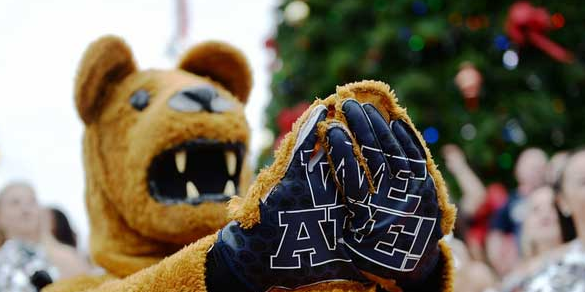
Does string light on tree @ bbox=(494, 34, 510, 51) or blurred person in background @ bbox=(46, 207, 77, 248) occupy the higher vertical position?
string light on tree @ bbox=(494, 34, 510, 51)

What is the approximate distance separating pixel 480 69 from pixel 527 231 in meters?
3.45

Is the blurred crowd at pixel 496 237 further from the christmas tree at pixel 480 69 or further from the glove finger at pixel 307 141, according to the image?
the christmas tree at pixel 480 69

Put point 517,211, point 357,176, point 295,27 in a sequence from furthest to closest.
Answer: point 295,27 → point 517,211 → point 357,176

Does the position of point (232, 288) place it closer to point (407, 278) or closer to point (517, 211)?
point (407, 278)

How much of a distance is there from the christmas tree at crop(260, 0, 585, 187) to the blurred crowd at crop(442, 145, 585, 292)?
1132mm

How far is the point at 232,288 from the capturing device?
54.0 inches

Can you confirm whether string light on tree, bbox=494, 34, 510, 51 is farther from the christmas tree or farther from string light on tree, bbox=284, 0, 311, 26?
string light on tree, bbox=284, 0, 311, 26

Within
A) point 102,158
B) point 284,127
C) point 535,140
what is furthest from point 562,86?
point 102,158

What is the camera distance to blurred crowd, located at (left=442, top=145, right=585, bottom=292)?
2.79 meters

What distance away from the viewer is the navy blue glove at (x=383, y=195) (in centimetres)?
132

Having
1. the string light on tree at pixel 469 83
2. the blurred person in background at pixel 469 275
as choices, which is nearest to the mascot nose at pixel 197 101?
the blurred person in background at pixel 469 275

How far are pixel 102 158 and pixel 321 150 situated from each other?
0.95m

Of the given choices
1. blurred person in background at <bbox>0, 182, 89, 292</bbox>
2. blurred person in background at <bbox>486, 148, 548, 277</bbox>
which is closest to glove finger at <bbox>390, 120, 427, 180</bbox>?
blurred person in background at <bbox>0, 182, 89, 292</bbox>

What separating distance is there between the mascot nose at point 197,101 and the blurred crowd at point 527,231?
70 cm
